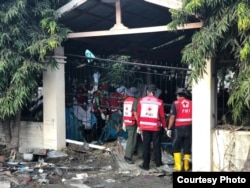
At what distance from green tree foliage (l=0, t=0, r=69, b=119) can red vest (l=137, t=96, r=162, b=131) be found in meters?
2.22

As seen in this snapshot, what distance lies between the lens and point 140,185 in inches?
273

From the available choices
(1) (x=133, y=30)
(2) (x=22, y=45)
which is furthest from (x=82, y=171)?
(1) (x=133, y=30)

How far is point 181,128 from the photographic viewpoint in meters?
7.59

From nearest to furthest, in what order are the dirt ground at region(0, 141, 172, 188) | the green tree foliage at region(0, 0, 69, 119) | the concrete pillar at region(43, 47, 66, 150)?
1. the dirt ground at region(0, 141, 172, 188)
2. the green tree foliage at region(0, 0, 69, 119)
3. the concrete pillar at region(43, 47, 66, 150)

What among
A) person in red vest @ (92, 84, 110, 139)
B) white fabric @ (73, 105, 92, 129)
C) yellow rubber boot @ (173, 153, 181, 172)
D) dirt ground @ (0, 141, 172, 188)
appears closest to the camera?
dirt ground @ (0, 141, 172, 188)

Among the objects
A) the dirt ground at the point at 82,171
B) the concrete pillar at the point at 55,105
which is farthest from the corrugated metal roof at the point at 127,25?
the dirt ground at the point at 82,171

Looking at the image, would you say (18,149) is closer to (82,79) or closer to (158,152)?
(82,79)

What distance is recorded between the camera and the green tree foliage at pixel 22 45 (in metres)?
7.91

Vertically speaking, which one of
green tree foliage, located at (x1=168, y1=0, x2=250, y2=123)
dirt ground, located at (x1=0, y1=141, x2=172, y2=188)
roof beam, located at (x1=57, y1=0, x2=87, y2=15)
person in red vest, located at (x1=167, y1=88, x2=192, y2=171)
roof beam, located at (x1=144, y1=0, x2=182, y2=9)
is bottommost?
dirt ground, located at (x1=0, y1=141, x2=172, y2=188)

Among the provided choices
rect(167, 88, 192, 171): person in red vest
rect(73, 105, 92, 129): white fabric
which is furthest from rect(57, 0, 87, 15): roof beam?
rect(167, 88, 192, 171): person in red vest

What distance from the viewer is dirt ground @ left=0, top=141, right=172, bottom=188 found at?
22.9 feet

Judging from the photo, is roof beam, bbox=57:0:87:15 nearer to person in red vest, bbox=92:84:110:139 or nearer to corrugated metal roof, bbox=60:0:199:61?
corrugated metal roof, bbox=60:0:199:61

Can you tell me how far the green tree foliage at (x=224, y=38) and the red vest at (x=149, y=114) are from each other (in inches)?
52.7

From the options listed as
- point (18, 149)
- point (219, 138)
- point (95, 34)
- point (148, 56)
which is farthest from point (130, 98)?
point (148, 56)
